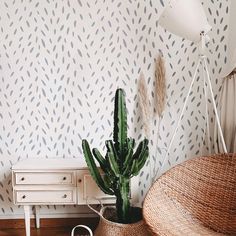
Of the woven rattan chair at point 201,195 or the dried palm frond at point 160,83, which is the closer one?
the woven rattan chair at point 201,195

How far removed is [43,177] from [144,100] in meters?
0.96

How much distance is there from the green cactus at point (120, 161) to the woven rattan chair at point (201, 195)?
0.23 m

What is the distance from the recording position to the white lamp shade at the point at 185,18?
1602 mm

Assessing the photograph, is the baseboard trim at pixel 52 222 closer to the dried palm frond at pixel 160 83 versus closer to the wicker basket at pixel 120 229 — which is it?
the wicker basket at pixel 120 229

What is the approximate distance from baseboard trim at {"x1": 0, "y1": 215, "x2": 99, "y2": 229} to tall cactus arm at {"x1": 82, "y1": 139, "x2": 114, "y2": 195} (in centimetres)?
62

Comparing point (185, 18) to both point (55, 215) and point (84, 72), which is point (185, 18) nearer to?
point (84, 72)

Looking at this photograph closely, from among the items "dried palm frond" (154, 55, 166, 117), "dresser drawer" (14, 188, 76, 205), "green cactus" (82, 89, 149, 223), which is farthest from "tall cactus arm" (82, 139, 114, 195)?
"dried palm frond" (154, 55, 166, 117)

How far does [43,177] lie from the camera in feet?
6.51

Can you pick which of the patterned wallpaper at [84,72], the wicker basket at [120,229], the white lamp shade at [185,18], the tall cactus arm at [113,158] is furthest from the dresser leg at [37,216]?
the white lamp shade at [185,18]

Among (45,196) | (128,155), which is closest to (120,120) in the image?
(128,155)

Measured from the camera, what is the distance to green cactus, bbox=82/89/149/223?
1.77m

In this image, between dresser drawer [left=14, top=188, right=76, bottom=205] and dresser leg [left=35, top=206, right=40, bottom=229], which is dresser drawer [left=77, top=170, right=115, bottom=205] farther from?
dresser leg [left=35, top=206, right=40, bottom=229]

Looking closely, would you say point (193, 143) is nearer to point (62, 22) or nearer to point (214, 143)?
point (214, 143)

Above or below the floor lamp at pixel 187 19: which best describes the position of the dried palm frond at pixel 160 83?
below
